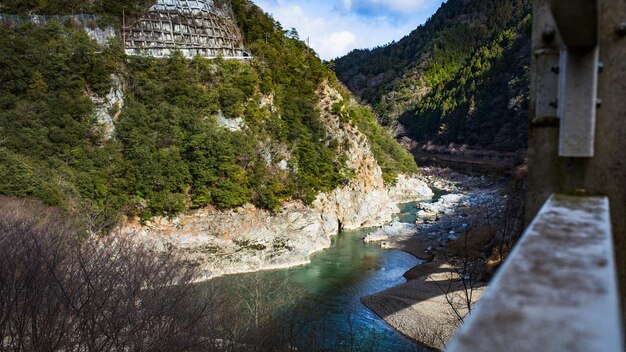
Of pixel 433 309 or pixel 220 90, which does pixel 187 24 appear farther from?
pixel 433 309

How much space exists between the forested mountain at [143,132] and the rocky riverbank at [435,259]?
8.77 m

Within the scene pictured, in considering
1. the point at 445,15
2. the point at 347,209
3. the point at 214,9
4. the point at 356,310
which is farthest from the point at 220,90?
the point at 445,15

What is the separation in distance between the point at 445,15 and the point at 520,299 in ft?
445

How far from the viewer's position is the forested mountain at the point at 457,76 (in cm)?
6519

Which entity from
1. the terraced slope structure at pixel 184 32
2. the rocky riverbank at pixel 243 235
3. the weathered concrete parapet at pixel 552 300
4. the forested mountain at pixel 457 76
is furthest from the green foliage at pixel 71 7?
the forested mountain at pixel 457 76

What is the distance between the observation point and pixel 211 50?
35.0m

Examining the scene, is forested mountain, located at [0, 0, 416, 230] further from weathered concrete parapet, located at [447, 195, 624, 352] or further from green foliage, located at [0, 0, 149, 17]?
weathered concrete parapet, located at [447, 195, 624, 352]

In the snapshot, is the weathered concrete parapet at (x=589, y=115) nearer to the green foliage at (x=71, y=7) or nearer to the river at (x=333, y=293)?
the river at (x=333, y=293)

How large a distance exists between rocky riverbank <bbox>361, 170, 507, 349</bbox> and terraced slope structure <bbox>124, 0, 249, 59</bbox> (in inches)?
868

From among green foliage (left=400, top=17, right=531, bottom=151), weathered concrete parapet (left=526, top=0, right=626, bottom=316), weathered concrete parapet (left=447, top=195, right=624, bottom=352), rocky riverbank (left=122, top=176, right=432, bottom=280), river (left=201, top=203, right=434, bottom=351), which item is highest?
green foliage (left=400, top=17, right=531, bottom=151)

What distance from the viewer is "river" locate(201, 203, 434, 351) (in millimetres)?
14953

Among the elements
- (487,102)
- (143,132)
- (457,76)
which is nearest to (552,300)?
(143,132)

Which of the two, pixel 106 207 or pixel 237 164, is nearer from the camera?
pixel 106 207

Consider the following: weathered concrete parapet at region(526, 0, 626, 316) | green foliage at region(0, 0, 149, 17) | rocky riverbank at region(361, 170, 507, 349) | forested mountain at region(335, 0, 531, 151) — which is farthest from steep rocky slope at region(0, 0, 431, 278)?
forested mountain at region(335, 0, 531, 151)
